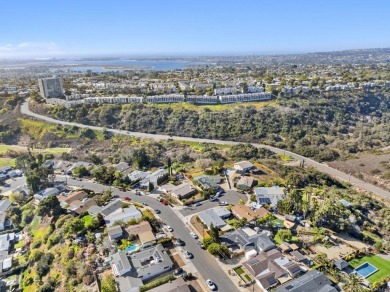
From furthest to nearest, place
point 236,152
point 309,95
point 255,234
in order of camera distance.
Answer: point 309,95 → point 236,152 → point 255,234

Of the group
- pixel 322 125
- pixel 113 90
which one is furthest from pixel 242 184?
pixel 113 90

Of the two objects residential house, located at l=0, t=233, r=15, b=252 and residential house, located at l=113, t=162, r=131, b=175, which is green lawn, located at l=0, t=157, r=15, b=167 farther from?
residential house, located at l=0, t=233, r=15, b=252

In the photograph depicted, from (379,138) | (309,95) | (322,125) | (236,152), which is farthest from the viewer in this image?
(309,95)

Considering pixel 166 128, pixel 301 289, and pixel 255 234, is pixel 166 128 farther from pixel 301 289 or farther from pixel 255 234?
pixel 301 289

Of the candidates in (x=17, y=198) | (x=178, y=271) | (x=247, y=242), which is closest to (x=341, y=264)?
(x=247, y=242)

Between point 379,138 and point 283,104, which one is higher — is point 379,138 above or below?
below

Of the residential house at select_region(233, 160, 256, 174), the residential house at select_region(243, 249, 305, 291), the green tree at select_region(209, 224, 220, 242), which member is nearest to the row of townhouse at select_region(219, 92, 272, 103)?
the residential house at select_region(233, 160, 256, 174)

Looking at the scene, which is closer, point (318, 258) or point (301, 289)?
point (301, 289)
